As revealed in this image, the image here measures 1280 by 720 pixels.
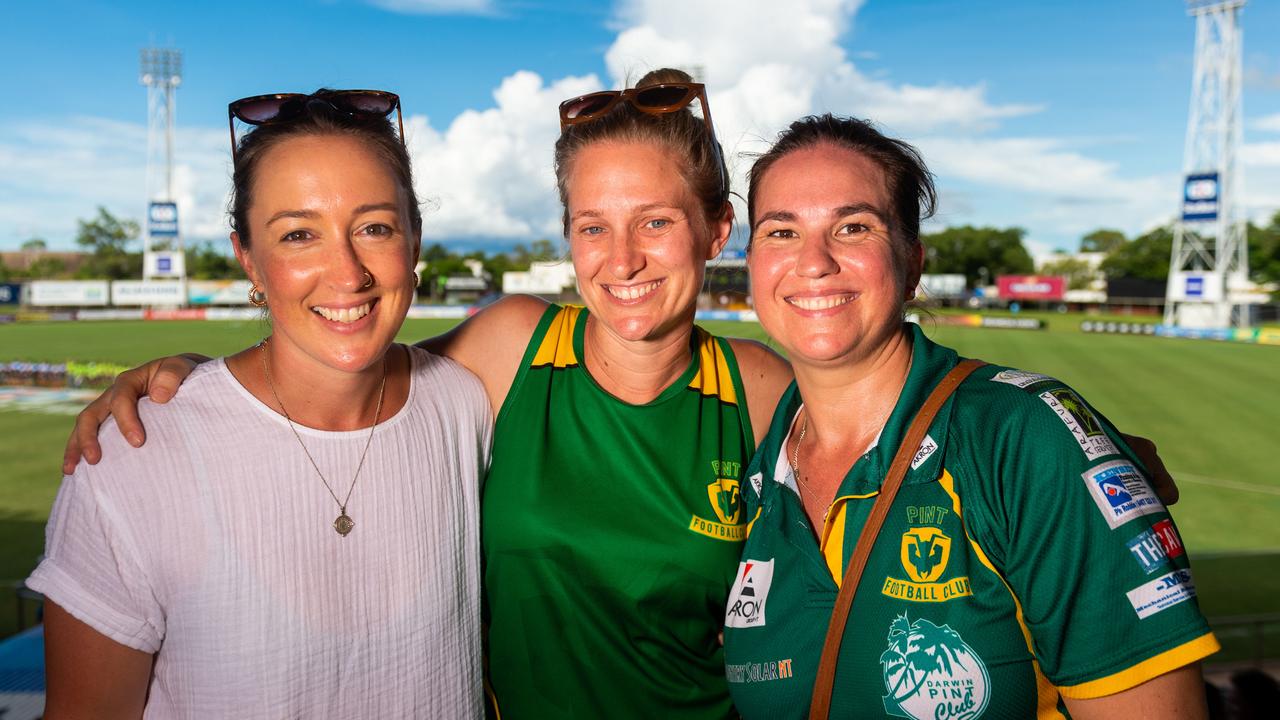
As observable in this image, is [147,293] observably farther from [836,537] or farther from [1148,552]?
[1148,552]

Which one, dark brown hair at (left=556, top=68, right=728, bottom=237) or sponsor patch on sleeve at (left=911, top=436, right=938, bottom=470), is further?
dark brown hair at (left=556, top=68, right=728, bottom=237)

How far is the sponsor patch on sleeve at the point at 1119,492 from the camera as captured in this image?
1.74 metres

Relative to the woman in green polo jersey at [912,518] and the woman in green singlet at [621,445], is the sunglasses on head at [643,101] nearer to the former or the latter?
the woman in green singlet at [621,445]

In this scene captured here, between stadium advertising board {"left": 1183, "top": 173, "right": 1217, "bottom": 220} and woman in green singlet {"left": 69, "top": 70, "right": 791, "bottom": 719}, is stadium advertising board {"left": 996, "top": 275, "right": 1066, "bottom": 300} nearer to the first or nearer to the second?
stadium advertising board {"left": 1183, "top": 173, "right": 1217, "bottom": 220}

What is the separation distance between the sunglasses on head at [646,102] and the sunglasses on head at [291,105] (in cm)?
70

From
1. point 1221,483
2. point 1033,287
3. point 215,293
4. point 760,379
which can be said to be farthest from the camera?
point 1033,287

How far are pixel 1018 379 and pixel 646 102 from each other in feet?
4.87

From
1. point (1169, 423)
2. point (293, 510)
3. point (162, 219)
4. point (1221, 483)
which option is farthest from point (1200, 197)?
point (162, 219)

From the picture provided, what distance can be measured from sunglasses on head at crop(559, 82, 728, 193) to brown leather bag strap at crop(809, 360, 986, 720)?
1206 mm

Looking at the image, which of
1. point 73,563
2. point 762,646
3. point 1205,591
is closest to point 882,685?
point 762,646

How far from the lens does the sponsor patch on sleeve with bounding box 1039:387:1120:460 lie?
1.82 m

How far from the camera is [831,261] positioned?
2.27m

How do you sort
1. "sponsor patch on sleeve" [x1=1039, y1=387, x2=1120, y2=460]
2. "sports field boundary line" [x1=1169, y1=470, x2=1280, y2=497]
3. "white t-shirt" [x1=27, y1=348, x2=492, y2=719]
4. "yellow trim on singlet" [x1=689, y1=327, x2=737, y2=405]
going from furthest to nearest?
1. "sports field boundary line" [x1=1169, y1=470, x2=1280, y2=497]
2. "yellow trim on singlet" [x1=689, y1=327, x2=737, y2=405]
3. "white t-shirt" [x1=27, y1=348, x2=492, y2=719]
4. "sponsor patch on sleeve" [x1=1039, y1=387, x2=1120, y2=460]

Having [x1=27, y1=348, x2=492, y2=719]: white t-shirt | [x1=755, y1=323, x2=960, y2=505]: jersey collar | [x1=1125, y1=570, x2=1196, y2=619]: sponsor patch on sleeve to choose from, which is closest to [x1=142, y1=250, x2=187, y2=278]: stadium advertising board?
[x1=27, y1=348, x2=492, y2=719]: white t-shirt
